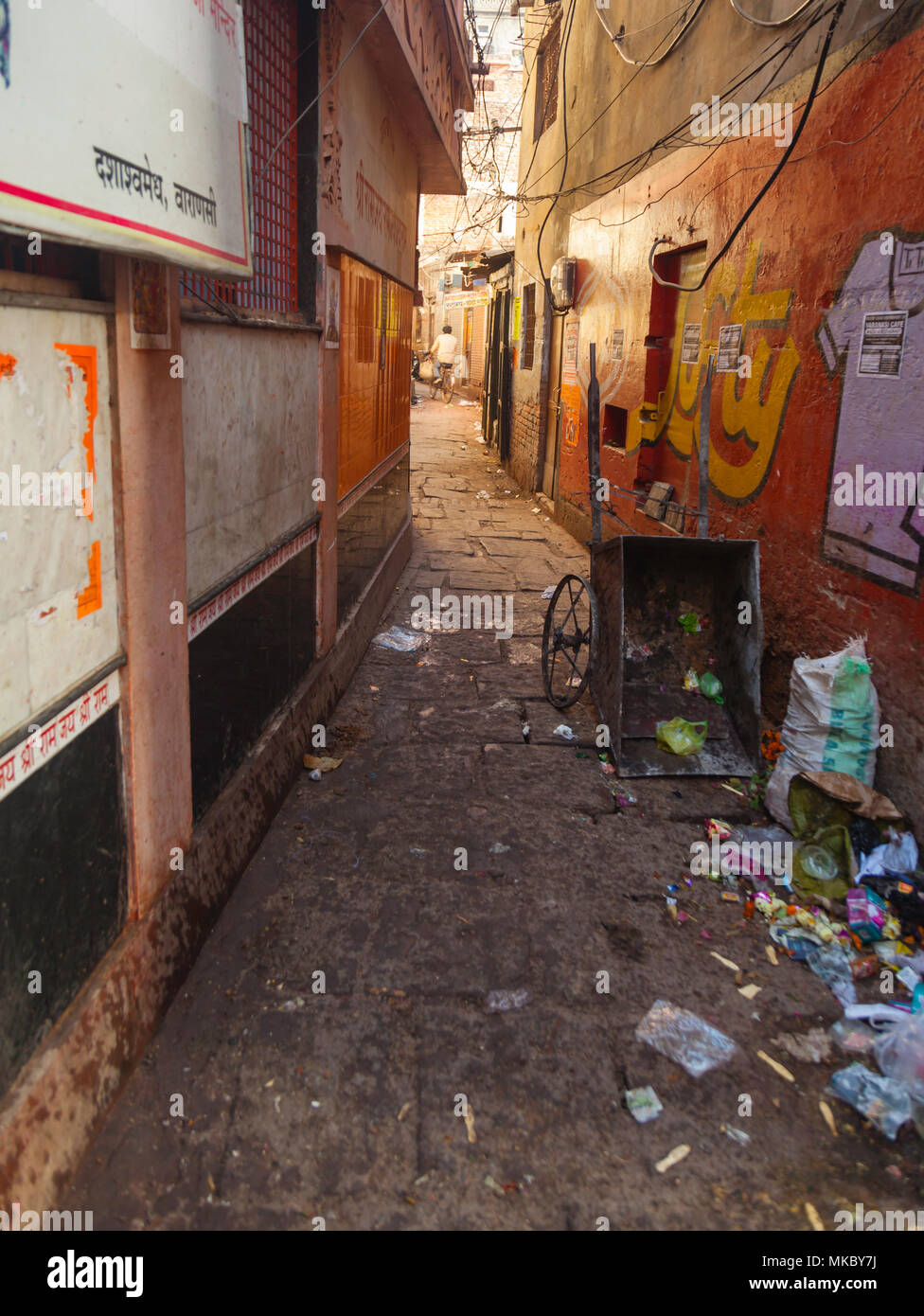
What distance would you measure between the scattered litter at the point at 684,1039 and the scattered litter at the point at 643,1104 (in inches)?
7.7

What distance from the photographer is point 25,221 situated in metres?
1.54

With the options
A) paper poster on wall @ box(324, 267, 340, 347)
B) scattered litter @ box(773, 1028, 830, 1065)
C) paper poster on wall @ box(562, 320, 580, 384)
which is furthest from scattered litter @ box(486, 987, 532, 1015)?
paper poster on wall @ box(562, 320, 580, 384)

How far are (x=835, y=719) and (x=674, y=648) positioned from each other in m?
1.38

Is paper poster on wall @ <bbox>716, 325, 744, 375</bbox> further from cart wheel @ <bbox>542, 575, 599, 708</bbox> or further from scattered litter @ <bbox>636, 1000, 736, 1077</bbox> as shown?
scattered litter @ <bbox>636, 1000, 736, 1077</bbox>

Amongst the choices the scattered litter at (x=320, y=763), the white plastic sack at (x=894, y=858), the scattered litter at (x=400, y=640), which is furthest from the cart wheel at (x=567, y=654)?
the white plastic sack at (x=894, y=858)

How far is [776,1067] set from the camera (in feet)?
9.77

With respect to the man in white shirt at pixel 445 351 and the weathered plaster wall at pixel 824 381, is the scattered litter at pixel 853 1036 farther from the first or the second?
the man in white shirt at pixel 445 351

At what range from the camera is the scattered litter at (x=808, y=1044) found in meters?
3.03

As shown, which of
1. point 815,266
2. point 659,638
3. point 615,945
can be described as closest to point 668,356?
point 815,266

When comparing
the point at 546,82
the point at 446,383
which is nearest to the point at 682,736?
the point at 546,82

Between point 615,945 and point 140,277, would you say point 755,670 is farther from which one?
point 140,277

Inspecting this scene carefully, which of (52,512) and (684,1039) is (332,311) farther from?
(684,1039)

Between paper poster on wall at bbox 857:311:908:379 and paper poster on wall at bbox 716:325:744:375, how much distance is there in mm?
1624

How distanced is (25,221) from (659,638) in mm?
4437
